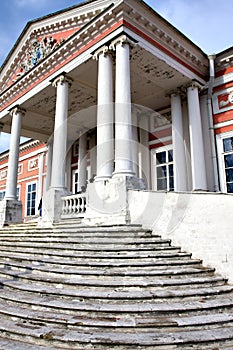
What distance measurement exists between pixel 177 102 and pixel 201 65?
157cm

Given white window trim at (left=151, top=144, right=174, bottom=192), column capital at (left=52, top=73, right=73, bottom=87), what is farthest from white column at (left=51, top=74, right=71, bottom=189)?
white window trim at (left=151, top=144, right=174, bottom=192)

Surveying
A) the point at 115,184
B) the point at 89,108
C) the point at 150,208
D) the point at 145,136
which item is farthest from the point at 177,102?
the point at 150,208

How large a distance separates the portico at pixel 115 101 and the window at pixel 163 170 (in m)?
0.06

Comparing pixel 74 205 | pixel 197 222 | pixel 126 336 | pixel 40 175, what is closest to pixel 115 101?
pixel 74 205

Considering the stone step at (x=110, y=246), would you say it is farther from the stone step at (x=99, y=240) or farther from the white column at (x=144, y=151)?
the white column at (x=144, y=151)

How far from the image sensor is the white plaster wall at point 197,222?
4.40m

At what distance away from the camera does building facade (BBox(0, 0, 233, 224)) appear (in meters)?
7.28

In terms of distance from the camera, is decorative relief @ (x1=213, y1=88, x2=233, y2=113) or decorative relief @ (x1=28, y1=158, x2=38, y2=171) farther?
decorative relief @ (x1=28, y1=158, x2=38, y2=171)

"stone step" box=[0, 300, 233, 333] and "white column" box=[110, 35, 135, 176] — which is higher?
A: "white column" box=[110, 35, 135, 176]

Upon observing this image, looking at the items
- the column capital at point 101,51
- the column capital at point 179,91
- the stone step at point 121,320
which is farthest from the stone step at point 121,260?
the column capital at point 179,91

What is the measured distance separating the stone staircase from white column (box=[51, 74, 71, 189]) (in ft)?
11.4

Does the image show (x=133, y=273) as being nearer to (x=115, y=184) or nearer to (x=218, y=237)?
(x=218, y=237)

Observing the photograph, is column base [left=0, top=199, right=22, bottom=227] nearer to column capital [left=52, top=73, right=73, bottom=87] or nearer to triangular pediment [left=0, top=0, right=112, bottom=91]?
column capital [left=52, top=73, right=73, bottom=87]

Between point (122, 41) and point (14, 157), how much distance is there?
679 centimetres
